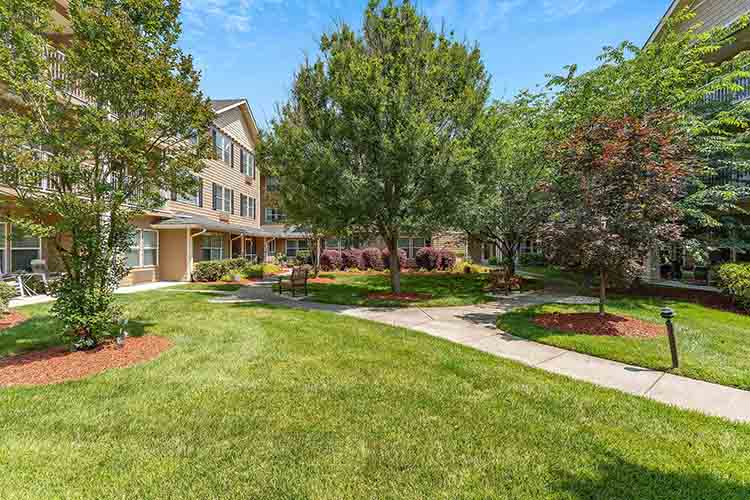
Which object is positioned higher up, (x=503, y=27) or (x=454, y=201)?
(x=503, y=27)

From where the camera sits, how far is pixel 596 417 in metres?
3.79

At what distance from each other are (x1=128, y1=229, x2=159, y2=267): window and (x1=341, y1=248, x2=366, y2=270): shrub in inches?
472

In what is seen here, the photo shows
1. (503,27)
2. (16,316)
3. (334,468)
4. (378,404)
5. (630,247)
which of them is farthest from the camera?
(503,27)

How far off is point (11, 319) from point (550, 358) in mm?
12048

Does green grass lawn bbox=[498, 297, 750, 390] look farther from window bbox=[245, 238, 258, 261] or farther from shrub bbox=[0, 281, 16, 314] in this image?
window bbox=[245, 238, 258, 261]

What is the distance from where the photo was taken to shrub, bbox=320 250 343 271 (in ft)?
82.8

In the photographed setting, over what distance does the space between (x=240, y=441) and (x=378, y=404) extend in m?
1.53

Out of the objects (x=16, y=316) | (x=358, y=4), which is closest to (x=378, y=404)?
(x=16, y=316)

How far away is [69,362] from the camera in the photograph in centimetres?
545

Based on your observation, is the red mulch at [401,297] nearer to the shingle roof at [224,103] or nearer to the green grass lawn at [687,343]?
the green grass lawn at [687,343]

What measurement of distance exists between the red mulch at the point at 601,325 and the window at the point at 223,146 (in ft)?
67.1

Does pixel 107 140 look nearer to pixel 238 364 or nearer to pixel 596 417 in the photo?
pixel 238 364

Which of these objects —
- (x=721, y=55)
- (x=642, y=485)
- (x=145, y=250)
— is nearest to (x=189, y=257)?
(x=145, y=250)

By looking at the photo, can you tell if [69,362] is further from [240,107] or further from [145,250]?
[240,107]
